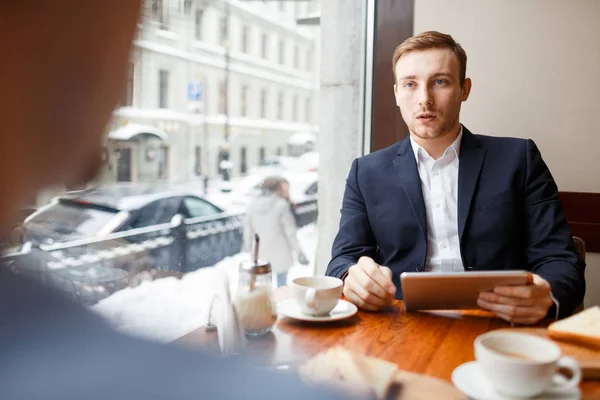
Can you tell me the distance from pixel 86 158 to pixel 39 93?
0.15 feet

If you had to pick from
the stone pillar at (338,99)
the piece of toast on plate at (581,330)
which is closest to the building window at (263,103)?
the stone pillar at (338,99)

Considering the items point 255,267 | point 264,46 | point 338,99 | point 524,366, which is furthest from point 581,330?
point 264,46

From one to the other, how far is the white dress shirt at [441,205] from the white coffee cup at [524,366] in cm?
85

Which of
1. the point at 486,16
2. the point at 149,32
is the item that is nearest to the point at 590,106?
the point at 486,16

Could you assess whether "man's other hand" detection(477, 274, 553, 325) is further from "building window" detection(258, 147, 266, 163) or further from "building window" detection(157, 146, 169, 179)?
"building window" detection(258, 147, 266, 163)

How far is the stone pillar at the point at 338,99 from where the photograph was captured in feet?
9.32

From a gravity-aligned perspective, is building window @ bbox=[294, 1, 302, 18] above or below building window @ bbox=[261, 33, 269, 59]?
below

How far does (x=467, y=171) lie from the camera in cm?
170

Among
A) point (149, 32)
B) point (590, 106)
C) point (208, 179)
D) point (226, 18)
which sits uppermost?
point (226, 18)

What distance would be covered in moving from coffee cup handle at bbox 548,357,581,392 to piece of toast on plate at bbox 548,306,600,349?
21cm

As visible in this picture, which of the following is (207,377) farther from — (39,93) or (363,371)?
(363,371)

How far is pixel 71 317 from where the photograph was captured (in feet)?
1.03

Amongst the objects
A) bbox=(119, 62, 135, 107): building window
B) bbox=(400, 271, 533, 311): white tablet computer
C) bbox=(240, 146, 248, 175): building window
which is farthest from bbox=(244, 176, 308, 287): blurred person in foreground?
bbox=(240, 146, 248, 175): building window

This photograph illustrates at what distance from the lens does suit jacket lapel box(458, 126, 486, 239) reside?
1640 millimetres
